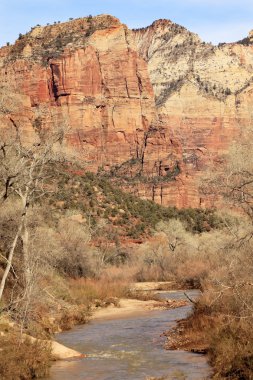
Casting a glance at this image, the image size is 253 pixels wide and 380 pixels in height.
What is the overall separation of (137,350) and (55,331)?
482 cm

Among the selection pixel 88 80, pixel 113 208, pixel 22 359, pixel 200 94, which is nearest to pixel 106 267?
pixel 113 208

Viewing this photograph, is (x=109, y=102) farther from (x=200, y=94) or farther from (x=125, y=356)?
(x=125, y=356)

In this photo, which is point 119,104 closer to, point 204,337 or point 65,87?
point 65,87

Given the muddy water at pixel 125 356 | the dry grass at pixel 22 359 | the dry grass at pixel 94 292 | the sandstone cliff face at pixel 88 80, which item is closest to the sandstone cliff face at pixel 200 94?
the sandstone cliff face at pixel 88 80

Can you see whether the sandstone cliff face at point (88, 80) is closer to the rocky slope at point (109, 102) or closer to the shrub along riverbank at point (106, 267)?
the rocky slope at point (109, 102)

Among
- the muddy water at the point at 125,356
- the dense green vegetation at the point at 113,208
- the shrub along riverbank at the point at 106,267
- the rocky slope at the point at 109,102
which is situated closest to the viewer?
the shrub along riverbank at the point at 106,267

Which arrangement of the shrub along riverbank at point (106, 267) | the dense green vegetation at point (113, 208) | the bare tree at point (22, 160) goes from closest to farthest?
the shrub along riverbank at point (106, 267) → the bare tree at point (22, 160) → the dense green vegetation at point (113, 208)

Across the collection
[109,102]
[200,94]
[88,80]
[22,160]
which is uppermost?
[88,80]

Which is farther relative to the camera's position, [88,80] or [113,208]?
[88,80]

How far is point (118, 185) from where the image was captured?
356 ft

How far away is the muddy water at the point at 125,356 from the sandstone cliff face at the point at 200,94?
99425 millimetres

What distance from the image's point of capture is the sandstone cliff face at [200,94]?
135500 mm

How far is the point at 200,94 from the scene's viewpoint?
14162cm

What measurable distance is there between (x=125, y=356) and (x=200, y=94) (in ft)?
421
